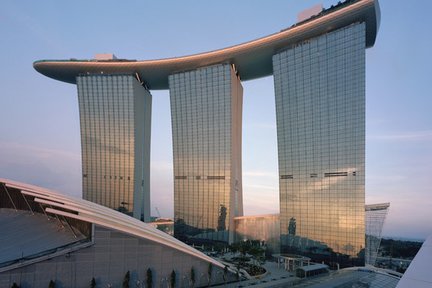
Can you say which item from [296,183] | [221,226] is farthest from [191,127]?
[296,183]

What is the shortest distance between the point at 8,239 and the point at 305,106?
3065 inches

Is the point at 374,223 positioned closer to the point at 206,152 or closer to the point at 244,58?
the point at 206,152

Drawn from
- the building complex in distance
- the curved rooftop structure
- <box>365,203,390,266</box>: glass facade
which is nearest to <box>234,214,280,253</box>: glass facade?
the building complex in distance

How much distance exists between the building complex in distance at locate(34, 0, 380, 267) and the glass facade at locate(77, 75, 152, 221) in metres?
0.40

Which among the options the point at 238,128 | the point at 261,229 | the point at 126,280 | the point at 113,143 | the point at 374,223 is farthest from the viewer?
the point at 113,143

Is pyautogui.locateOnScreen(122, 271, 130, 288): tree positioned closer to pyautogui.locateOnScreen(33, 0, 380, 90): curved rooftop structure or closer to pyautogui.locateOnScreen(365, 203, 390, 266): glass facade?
pyautogui.locateOnScreen(365, 203, 390, 266): glass facade

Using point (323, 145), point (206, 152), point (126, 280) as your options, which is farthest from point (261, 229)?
point (126, 280)

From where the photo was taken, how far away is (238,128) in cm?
12300

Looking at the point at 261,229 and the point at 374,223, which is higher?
the point at 374,223

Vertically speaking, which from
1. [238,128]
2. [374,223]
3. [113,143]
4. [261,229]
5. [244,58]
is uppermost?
[244,58]

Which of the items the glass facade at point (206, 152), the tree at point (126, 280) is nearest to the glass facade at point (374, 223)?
the glass facade at point (206, 152)

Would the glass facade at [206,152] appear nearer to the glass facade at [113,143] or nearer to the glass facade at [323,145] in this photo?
the glass facade at [113,143]

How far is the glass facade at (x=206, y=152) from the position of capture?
112m

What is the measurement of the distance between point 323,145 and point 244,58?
4012 centimetres
